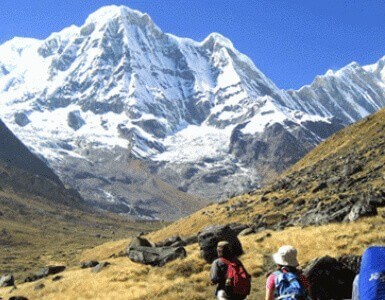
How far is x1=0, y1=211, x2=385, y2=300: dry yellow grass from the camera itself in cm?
2462

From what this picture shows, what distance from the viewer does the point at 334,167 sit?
79688 millimetres

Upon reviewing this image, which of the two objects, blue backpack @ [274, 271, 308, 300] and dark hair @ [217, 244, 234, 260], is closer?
blue backpack @ [274, 271, 308, 300]

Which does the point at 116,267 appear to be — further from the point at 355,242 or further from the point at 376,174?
the point at 376,174

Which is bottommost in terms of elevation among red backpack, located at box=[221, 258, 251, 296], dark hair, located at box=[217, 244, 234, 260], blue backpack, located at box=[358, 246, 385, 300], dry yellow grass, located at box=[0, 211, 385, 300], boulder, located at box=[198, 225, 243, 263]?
blue backpack, located at box=[358, 246, 385, 300]

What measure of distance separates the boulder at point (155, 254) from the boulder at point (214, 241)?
9.84 ft

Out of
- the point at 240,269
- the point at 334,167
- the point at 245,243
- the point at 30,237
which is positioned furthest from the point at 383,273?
the point at 30,237

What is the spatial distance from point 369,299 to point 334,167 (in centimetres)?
7264

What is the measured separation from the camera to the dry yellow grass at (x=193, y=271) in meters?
24.6

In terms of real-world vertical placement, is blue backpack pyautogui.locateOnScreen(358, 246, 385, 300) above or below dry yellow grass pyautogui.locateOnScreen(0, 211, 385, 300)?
below

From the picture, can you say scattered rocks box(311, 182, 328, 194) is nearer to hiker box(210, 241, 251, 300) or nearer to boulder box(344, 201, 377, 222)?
boulder box(344, 201, 377, 222)

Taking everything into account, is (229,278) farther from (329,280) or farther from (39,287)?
(39,287)

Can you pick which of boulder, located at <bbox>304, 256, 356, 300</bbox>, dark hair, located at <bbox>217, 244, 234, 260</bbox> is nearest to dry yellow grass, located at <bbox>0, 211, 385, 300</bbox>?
boulder, located at <bbox>304, 256, 356, 300</bbox>

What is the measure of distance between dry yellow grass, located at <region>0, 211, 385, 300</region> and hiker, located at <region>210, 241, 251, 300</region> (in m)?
9.28

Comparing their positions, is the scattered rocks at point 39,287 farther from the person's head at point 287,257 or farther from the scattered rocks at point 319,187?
the scattered rocks at point 319,187
